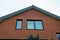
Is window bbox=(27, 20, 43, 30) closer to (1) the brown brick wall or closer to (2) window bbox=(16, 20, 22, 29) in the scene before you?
(1) the brown brick wall

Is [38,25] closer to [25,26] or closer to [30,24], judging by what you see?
[30,24]

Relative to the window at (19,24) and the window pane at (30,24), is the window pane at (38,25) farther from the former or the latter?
the window at (19,24)

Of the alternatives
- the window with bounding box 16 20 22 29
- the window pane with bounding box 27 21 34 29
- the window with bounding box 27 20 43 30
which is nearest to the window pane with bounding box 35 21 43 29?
the window with bounding box 27 20 43 30

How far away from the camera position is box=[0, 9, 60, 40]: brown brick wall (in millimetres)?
13635

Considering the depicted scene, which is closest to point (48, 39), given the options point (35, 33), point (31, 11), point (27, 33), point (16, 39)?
point (35, 33)

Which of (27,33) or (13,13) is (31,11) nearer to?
(13,13)

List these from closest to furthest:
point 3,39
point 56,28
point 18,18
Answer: point 3,39 < point 56,28 < point 18,18

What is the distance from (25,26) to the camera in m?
14.5

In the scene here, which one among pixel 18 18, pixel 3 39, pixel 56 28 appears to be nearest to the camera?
pixel 3 39

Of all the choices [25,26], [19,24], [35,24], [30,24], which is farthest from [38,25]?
[19,24]

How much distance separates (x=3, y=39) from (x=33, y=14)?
16.5 feet

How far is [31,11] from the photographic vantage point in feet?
52.7

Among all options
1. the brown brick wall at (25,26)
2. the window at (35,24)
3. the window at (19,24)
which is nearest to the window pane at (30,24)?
the window at (35,24)

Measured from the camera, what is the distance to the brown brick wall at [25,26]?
13635 millimetres
